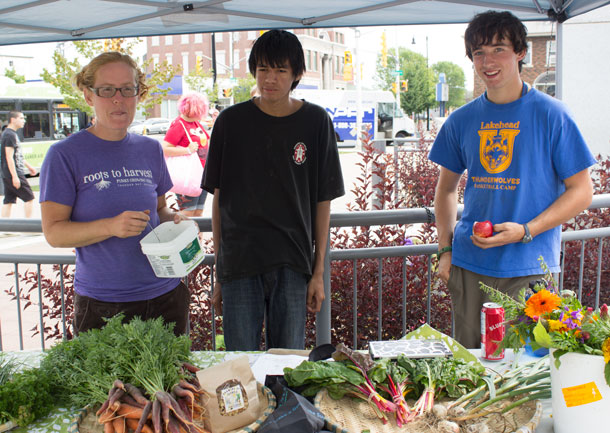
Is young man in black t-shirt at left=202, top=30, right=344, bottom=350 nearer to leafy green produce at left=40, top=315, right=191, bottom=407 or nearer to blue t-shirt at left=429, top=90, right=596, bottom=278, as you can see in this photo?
blue t-shirt at left=429, top=90, right=596, bottom=278

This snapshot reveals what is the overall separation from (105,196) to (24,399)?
0.91 meters

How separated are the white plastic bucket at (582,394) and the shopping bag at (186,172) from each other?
4.91 meters

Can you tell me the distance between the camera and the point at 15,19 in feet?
11.3

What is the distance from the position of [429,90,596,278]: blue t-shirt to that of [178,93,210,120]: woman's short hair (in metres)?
4.24

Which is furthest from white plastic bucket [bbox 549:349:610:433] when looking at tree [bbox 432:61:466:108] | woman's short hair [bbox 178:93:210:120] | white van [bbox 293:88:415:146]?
tree [bbox 432:61:466:108]

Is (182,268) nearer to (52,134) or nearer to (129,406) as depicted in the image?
(129,406)

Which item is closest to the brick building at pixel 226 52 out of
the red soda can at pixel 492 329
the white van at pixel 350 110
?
the white van at pixel 350 110

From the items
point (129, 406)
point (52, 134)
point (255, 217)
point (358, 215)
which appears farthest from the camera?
point (52, 134)

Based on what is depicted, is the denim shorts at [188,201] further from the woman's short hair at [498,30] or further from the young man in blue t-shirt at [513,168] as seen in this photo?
the woman's short hair at [498,30]

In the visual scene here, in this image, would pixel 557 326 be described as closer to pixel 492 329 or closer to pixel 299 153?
pixel 492 329

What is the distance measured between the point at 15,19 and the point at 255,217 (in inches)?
86.5

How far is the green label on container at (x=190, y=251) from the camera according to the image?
2.15 m

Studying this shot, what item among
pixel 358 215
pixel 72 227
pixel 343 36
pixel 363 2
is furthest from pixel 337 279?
pixel 343 36

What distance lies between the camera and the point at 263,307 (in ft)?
8.70
